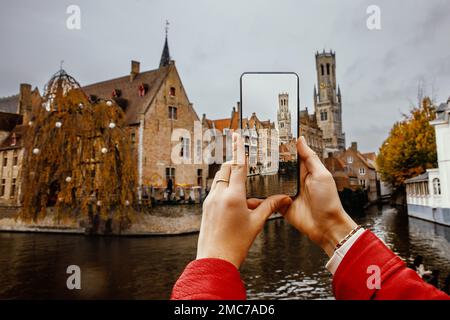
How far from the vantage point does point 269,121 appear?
51.2 inches

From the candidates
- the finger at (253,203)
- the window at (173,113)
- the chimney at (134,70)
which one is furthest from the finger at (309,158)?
the chimney at (134,70)

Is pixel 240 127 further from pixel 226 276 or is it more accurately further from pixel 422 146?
pixel 422 146

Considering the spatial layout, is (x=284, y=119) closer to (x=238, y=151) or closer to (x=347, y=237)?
(x=238, y=151)

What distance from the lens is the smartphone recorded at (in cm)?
122

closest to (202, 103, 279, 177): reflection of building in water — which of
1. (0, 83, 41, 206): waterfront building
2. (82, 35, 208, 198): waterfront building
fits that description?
(82, 35, 208, 198): waterfront building

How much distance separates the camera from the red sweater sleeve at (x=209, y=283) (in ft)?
2.29

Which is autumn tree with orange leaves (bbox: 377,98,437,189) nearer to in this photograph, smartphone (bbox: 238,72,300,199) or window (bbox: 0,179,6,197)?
smartphone (bbox: 238,72,300,199)

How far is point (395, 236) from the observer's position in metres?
10.8

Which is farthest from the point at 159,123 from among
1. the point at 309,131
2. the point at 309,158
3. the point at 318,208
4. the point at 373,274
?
the point at 373,274

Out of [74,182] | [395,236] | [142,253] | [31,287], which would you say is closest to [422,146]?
[395,236]

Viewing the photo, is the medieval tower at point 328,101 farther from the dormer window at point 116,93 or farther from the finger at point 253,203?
the finger at point 253,203

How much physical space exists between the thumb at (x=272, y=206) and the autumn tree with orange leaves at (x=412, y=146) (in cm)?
2201

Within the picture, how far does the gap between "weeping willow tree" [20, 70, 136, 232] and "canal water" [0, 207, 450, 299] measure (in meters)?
1.52

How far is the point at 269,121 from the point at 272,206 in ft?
1.39
